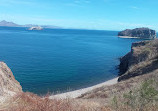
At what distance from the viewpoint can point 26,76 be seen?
35.8 m

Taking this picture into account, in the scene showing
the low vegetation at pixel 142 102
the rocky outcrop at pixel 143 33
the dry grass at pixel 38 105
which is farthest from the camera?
the rocky outcrop at pixel 143 33

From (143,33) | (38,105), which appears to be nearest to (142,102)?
(38,105)

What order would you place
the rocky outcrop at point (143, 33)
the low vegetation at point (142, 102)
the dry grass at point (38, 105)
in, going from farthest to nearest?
the rocky outcrop at point (143, 33) → the low vegetation at point (142, 102) → the dry grass at point (38, 105)

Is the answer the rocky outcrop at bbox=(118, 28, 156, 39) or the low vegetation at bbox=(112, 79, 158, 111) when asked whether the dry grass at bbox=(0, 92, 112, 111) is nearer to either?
the low vegetation at bbox=(112, 79, 158, 111)

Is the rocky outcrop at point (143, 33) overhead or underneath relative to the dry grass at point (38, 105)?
overhead

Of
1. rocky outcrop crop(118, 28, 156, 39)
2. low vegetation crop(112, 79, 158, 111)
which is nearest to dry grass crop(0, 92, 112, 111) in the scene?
low vegetation crop(112, 79, 158, 111)

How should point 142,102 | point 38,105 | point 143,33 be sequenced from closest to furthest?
point 38,105 < point 142,102 < point 143,33

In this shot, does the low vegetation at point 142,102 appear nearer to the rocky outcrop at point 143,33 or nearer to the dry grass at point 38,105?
the dry grass at point 38,105

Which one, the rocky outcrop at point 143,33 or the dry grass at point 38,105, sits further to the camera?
the rocky outcrop at point 143,33

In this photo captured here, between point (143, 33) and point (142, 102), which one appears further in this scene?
point (143, 33)

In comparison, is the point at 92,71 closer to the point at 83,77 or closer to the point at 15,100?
the point at 83,77

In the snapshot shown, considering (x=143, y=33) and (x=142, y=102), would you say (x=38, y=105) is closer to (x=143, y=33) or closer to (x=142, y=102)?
(x=142, y=102)

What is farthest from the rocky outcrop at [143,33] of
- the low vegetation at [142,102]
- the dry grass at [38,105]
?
the dry grass at [38,105]

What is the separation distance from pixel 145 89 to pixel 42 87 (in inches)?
1039
